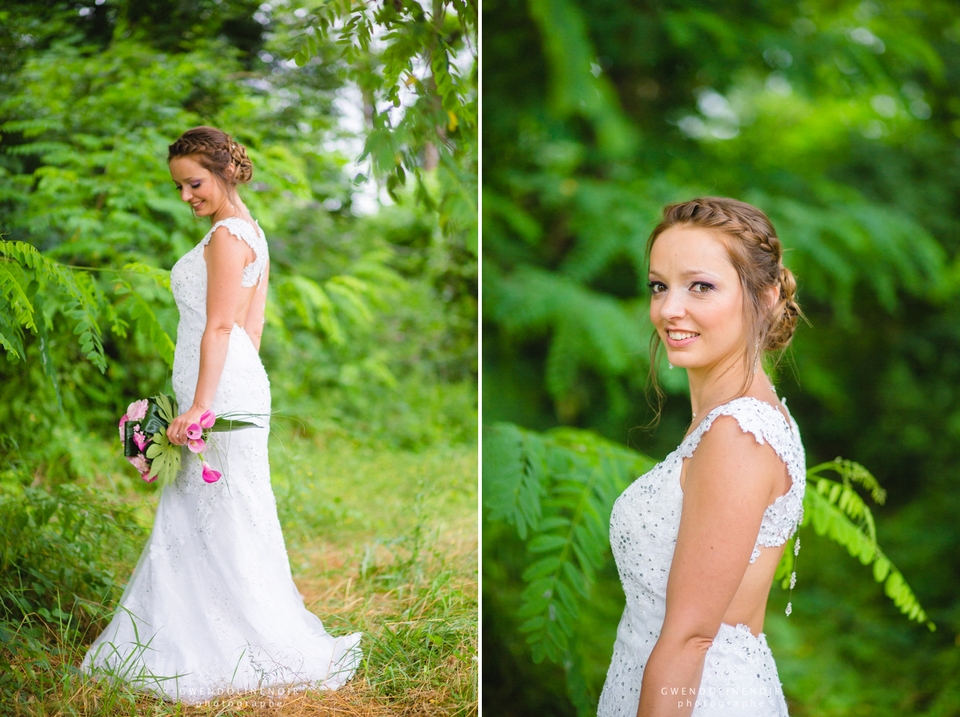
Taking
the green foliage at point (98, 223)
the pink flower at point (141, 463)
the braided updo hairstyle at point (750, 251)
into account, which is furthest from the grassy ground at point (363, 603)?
the braided updo hairstyle at point (750, 251)

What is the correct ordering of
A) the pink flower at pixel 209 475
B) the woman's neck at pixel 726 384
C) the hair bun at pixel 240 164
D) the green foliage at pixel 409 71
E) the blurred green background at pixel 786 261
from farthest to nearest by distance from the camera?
1. the blurred green background at pixel 786 261
2. the green foliage at pixel 409 71
3. the hair bun at pixel 240 164
4. the pink flower at pixel 209 475
5. the woman's neck at pixel 726 384

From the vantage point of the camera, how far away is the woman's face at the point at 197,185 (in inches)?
69.1

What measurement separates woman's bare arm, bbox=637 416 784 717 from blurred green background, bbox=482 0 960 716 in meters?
0.61

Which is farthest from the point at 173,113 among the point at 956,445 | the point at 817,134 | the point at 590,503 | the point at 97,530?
the point at 956,445

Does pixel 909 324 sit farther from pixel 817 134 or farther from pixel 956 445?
pixel 817 134

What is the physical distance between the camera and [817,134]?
3.42m

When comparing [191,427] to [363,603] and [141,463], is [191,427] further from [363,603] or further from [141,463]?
[363,603]

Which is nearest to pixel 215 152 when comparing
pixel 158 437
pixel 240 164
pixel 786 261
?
pixel 240 164

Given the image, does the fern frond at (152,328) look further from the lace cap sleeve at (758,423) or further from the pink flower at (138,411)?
the lace cap sleeve at (758,423)

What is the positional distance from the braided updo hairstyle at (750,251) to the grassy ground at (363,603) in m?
1.13

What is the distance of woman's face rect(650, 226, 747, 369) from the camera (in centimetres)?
121

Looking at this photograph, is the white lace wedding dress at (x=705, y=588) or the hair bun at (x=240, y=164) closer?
the white lace wedding dress at (x=705, y=588)

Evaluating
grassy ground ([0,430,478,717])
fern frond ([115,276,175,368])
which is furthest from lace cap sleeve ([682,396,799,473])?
fern frond ([115,276,175,368])

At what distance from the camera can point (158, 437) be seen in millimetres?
1729
